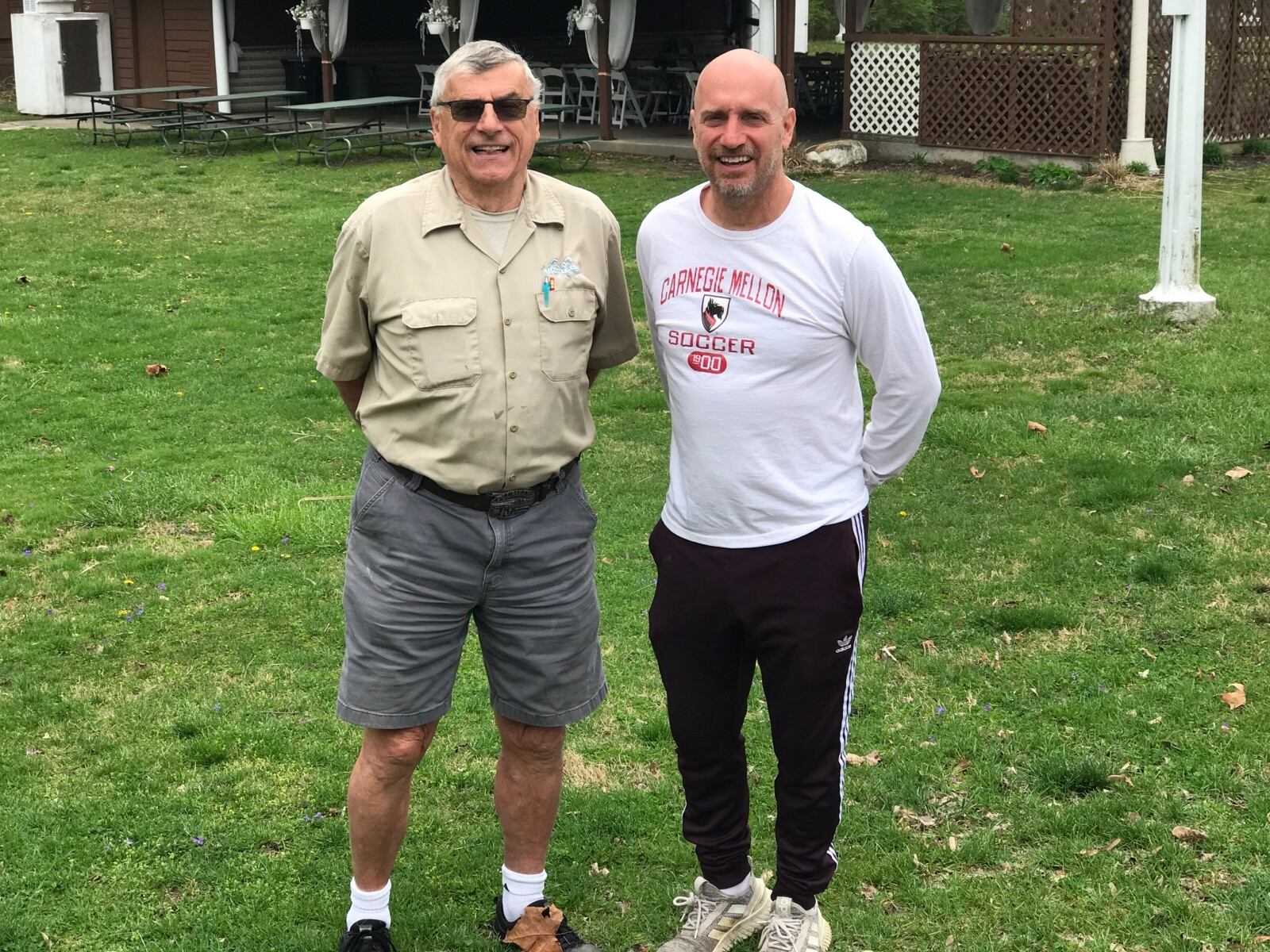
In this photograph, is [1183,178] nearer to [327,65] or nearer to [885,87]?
[885,87]

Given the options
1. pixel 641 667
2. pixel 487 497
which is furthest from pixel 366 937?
pixel 641 667

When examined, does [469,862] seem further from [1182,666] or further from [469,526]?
[1182,666]

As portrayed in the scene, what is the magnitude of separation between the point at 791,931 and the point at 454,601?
1.02 meters

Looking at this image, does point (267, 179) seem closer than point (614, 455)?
No

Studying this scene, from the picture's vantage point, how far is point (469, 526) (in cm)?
302

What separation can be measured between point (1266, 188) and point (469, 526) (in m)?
13.5

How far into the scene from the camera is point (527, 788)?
10.9 ft

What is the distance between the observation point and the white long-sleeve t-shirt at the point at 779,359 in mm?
2910

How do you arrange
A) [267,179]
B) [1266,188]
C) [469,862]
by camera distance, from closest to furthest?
[469,862], [1266,188], [267,179]

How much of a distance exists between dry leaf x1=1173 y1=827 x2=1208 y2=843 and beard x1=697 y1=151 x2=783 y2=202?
197 cm

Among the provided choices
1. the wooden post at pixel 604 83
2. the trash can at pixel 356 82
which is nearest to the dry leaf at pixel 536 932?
the wooden post at pixel 604 83

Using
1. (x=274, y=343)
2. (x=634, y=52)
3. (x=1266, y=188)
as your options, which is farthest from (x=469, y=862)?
(x=634, y=52)

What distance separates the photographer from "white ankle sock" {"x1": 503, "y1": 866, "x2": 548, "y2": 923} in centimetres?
339


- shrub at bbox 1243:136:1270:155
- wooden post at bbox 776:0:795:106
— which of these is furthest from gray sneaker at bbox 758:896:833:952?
shrub at bbox 1243:136:1270:155
